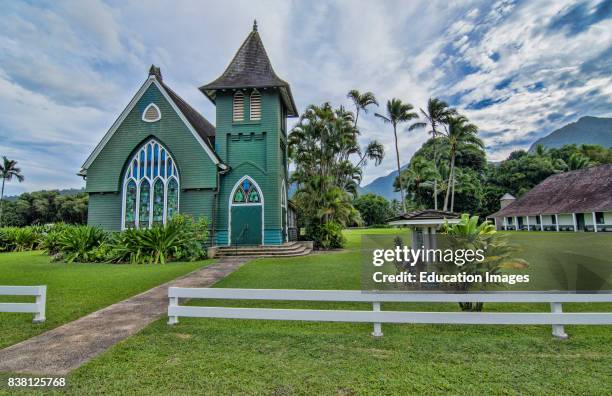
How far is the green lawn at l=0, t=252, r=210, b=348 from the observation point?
483 centimetres

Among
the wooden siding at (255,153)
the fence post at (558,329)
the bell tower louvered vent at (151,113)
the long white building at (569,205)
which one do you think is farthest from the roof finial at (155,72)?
the long white building at (569,205)

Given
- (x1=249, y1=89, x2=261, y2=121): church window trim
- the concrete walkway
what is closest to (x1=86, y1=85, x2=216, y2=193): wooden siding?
(x1=249, y1=89, x2=261, y2=121): church window trim

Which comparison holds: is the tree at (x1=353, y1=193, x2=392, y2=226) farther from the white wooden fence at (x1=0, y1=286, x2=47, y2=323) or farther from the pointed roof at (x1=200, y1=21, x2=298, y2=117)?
the white wooden fence at (x1=0, y1=286, x2=47, y2=323)

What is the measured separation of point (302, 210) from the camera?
1964cm

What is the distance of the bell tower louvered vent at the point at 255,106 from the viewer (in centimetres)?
1563

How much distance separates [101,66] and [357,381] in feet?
56.1

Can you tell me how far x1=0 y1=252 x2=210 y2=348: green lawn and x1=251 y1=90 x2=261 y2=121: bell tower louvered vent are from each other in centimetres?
801

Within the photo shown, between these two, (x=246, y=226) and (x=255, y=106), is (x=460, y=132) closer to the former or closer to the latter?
(x=255, y=106)

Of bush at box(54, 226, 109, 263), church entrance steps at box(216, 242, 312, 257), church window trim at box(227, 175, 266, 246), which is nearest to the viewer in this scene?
bush at box(54, 226, 109, 263)

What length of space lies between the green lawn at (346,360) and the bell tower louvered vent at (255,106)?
488 inches

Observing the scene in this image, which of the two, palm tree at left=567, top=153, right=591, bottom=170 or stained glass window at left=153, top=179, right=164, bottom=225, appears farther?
palm tree at left=567, top=153, right=591, bottom=170

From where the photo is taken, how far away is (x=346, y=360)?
355cm

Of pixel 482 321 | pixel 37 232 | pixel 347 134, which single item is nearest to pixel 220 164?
pixel 347 134

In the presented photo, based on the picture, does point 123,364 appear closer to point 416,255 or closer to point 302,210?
point 416,255
